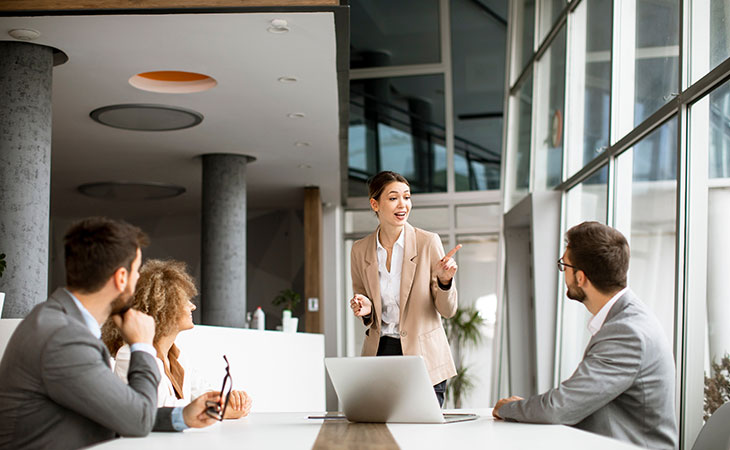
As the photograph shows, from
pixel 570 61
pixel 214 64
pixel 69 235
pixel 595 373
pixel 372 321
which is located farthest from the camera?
pixel 570 61

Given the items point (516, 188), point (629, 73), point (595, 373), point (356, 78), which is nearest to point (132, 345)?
point (595, 373)

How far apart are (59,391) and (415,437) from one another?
86cm

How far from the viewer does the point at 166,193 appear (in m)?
11.1

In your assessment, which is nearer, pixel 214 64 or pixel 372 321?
pixel 372 321

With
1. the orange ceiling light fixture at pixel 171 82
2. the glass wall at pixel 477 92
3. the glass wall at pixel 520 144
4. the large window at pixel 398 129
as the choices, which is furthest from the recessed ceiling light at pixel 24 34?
the glass wall at pixel 477 92

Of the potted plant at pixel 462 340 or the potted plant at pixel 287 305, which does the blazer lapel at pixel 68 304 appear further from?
the potted plant at pixel 462 340

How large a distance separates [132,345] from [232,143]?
242 inches

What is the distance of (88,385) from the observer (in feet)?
6.15

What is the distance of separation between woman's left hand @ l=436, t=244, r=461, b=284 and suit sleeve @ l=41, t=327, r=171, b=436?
60.1 inches

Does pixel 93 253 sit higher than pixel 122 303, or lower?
higher

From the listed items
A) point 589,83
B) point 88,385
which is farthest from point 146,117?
point 88,385

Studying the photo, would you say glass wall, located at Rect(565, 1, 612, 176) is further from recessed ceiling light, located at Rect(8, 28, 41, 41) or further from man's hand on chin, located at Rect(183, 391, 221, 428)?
man's hand on chin, located at Rect(183, 391, 221, 428)

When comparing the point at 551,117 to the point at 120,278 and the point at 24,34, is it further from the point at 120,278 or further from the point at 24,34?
the point at 120,278

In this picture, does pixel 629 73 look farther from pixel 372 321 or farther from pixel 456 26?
pixel 456 26
